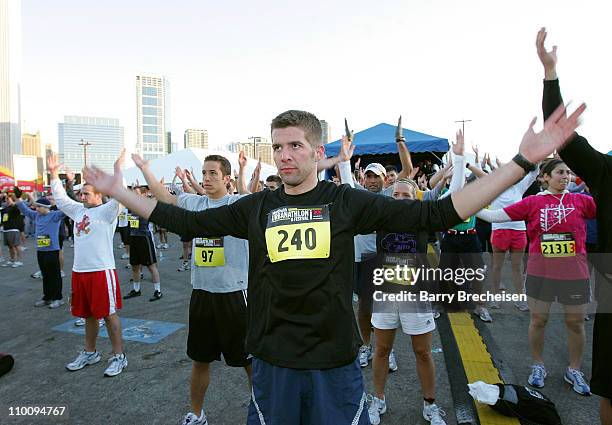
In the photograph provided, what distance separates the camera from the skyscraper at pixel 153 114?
125062 mm

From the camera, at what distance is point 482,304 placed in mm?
6031

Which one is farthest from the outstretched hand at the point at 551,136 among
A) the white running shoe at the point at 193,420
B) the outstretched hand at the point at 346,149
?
the white running shoe at the point at 193,420

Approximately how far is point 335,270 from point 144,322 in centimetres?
488

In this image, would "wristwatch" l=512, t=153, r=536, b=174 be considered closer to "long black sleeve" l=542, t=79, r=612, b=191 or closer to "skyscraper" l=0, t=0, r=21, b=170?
"long black sleeve" l=542, t=79, r=612, b=191

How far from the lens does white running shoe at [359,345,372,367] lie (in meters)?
4.21

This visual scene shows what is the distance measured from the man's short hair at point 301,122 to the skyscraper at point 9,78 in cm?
12921

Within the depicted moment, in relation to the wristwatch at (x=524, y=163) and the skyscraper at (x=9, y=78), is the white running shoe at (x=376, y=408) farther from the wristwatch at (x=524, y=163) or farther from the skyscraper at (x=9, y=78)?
the skyscraper at (x=9, y=78)

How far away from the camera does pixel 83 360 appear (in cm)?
428

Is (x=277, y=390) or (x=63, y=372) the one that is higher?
(x=277, y=390)

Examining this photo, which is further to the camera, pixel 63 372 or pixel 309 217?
pixel 63 372

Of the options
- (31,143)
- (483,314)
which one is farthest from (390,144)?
(31,143)

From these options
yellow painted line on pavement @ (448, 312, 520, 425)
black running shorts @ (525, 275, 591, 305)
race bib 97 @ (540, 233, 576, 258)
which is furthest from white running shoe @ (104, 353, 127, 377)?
race bib 97 @ (540, 233, 576, 258)

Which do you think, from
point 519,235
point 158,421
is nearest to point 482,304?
point 519,235

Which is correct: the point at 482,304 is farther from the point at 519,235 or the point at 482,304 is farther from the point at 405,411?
the point at 405,411
